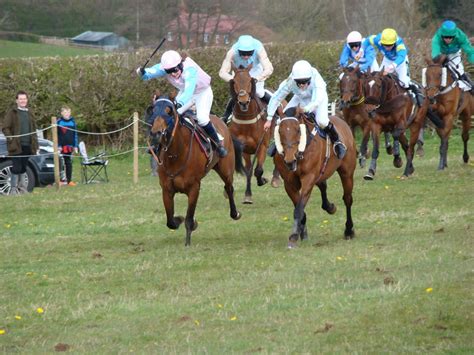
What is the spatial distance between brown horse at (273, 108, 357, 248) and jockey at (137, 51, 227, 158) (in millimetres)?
1415

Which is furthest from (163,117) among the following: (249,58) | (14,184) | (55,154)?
(14,184)

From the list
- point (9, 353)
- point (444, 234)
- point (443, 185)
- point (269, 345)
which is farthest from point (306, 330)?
point (443, 185)

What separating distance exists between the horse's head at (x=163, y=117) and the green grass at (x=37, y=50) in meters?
38.2

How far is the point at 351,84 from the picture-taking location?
68.5 ft

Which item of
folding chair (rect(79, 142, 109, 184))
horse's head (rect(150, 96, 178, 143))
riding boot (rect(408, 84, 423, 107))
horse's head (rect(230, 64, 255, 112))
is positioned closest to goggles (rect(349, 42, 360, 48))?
riding boot (rect(408, 84, 423, 107))

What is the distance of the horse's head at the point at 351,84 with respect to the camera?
2083 centimetres

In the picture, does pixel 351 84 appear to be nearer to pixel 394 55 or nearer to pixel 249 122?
pixel 394 55

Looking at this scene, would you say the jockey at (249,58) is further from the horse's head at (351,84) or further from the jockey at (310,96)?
the jockey at (310,96)

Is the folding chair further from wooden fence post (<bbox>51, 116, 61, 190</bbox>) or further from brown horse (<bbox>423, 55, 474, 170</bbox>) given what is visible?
brown horse (<bbox>423, 55, 474, 170</bbox>)

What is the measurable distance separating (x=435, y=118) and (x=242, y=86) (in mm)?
6548

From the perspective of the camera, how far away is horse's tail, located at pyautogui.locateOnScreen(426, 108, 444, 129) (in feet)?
75.4

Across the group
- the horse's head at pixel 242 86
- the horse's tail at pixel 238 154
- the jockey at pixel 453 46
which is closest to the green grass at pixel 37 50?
the jockey at pixel 453 46

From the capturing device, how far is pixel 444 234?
572 inches

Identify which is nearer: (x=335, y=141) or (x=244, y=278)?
(x=244, y=278)
